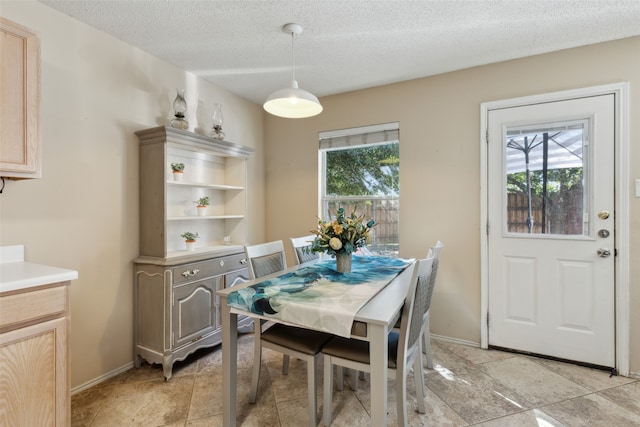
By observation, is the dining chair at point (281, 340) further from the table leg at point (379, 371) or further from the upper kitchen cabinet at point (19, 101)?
the upper kitchen cabinet at point (19, 101)

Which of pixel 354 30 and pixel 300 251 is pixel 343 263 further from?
pixel 354 30

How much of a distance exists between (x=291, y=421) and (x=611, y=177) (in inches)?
112

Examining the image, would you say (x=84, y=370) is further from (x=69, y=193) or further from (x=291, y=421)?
(x=291, y=421)

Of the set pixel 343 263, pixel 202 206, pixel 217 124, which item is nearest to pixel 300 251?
pixel 343 263

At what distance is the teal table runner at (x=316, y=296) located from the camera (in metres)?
1.39

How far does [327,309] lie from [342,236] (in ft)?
2.24

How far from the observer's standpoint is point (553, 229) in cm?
248

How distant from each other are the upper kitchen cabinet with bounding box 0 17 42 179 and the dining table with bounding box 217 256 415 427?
1245 mm

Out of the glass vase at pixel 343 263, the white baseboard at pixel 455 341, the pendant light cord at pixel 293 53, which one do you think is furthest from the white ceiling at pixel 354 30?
the white baseboard at pixel 455 341

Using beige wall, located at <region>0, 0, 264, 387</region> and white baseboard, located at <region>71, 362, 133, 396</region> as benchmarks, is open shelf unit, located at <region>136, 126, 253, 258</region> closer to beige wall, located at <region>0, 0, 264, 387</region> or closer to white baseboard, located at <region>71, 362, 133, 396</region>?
beige wall, located at <region>0, 0, 264, 387</region>

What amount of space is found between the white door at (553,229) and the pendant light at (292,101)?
1693 mm

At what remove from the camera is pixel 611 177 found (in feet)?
7.46

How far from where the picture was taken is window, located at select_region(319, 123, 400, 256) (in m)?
3.18

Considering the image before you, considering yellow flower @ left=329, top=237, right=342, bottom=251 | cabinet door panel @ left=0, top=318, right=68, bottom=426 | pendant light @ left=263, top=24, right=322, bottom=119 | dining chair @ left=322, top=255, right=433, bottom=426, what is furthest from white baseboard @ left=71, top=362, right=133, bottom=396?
pendant light @ left=263, top=24, right=322, bottom=119
